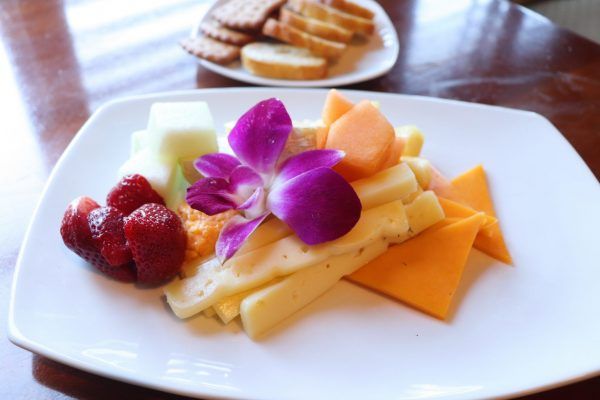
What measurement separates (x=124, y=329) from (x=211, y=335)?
192 mm

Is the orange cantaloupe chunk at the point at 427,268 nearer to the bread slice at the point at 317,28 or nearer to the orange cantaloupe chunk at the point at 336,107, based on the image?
the orange cantaloupe chunk at the point at 336,107

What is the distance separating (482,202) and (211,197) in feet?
2.59

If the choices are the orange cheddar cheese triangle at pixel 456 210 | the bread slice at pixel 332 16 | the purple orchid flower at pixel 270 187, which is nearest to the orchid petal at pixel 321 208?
the purple orchid flower at pixel 270 187

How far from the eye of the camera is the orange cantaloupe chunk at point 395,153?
147cm

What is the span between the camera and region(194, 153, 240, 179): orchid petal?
1393 millimetres

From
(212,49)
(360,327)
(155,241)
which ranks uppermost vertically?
(212,49)

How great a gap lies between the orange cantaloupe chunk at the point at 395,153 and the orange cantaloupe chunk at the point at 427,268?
0.21m

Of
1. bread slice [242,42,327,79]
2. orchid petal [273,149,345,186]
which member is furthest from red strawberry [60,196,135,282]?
bread slice [242,42,327,79]

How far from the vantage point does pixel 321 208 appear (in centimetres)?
126

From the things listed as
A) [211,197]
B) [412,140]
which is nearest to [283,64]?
[412,140]

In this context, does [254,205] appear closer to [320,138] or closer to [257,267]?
[257,267]

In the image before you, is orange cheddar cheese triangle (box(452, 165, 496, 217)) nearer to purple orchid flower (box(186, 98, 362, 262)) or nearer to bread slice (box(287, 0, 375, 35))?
purple orchid flower (box(186, 98, 362, 262))

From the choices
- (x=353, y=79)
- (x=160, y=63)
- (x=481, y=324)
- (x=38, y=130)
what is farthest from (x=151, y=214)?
(x=160, y=63)

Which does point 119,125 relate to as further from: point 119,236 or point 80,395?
point 80,395
